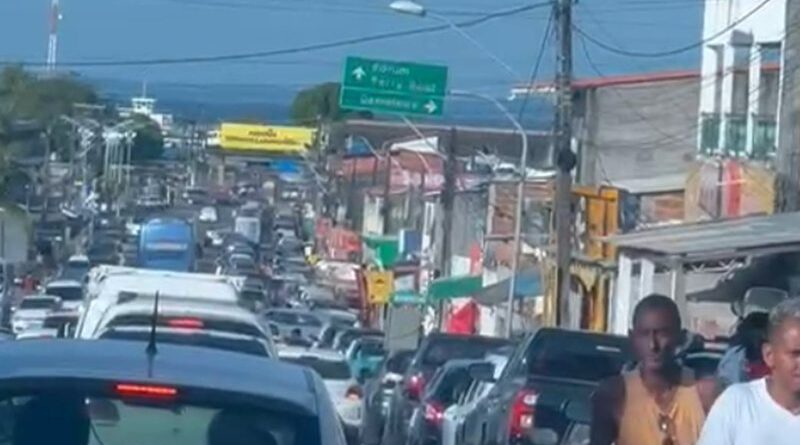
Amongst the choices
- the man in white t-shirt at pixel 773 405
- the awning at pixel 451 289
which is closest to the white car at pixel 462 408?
the man in white t-shirt at pixel 773 405

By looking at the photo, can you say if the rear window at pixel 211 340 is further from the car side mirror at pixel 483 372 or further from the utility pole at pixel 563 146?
the utility pole at pixel 563 146

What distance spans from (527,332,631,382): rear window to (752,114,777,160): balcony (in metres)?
20.9

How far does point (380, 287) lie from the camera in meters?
66.2

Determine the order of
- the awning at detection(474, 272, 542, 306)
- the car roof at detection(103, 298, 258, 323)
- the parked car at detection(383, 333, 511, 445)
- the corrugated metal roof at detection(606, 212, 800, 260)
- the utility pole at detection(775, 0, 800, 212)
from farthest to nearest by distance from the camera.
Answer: the awning at detection(474, 272, 542, 306), the utility pole at detection(775, 0, 800, 212), the parked car at detection(383, 333, 511, 445), the corrugated metal roof at detection(606, 212, 800, 260), the car roof at detection(103, 298, 258, 323)

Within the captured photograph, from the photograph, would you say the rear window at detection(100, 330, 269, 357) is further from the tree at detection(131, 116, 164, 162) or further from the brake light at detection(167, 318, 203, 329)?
the tree at detection(131, 116, 164, 162)

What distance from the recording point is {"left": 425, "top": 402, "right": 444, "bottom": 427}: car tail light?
26.4 meters

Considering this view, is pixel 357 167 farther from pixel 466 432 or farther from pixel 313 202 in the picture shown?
pixel 466 432

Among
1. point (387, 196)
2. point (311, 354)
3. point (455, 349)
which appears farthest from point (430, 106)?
point (387, 196)

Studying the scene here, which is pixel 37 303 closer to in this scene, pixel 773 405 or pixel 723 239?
pixel 723 239

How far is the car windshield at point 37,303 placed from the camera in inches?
2053

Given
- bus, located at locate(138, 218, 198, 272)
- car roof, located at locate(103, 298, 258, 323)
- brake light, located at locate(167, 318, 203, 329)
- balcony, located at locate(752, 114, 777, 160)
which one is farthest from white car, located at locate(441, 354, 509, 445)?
→ bus, located at locate(138, 218, 198, 272)

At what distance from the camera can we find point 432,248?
239ft

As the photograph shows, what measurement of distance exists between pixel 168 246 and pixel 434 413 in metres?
48.2

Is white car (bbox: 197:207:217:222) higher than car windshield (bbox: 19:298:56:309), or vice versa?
white car (bbox: 197:207:217:222)
